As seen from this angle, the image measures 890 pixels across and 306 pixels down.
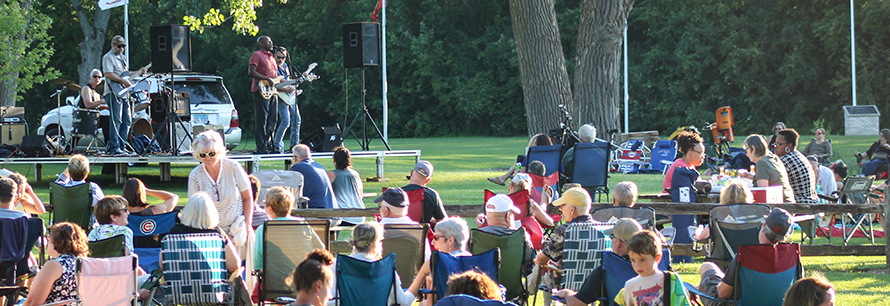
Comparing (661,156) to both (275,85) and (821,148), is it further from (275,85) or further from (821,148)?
(275,85)

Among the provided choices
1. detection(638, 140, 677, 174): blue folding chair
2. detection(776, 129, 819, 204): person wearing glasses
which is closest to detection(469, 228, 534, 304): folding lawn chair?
detection(776, 129, 819, 204): person wearing glasses

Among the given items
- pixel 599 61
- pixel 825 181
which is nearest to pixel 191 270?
pixel 825 181

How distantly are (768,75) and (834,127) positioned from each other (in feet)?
9.24

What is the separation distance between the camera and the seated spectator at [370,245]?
4125 millimetres

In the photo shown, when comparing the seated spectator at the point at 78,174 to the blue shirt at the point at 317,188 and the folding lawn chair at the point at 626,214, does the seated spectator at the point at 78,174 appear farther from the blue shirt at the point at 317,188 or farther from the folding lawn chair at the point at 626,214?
the folding lawn chair at the point at 626,214

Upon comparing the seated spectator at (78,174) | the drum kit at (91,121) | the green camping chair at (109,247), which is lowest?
the green camping chair at (109,247)

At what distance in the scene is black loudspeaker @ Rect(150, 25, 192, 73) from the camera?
11.1m

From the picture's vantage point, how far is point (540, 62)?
14461mm

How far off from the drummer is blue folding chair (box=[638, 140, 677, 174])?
28.3ft

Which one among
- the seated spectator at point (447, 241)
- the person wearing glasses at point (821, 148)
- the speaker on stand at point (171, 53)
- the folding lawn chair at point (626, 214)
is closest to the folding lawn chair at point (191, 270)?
the seated spectator at point (447, 241)

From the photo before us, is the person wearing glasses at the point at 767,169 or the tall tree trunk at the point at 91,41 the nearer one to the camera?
the person wearing glasses at the point at 767,169

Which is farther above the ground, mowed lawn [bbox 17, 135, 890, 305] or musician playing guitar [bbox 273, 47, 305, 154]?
musician playing guitar [bbox 273, 47, 305, 154]

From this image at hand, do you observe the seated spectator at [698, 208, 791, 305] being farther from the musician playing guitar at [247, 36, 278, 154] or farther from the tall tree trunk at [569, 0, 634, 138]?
the tall tree trunk at [569, 0, 634, 138]

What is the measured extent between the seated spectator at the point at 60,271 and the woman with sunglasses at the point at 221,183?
3.54ft
